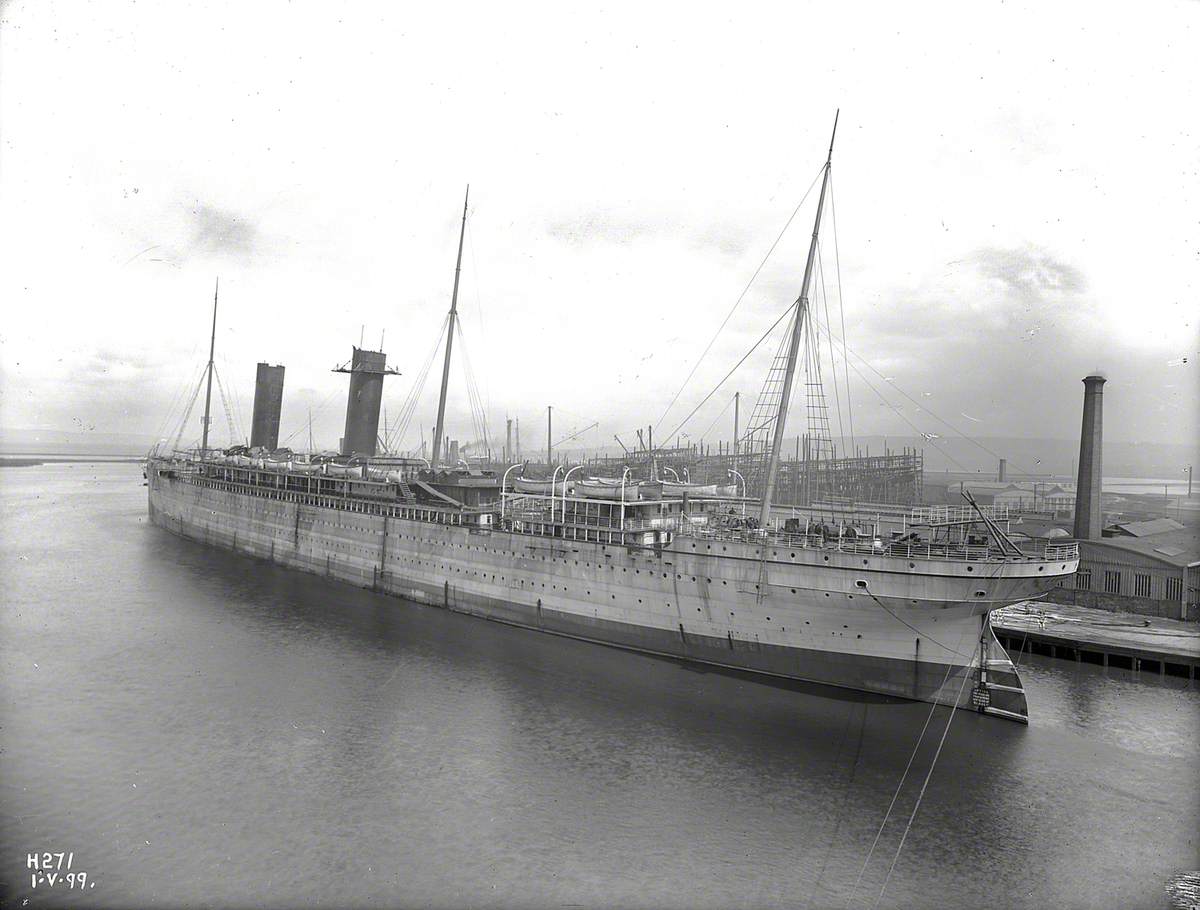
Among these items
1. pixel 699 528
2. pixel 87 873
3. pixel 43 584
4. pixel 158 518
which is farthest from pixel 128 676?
pixel 158 518

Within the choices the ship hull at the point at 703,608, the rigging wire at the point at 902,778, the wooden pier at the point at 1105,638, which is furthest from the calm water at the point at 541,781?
the ship hull at the point at 703,608

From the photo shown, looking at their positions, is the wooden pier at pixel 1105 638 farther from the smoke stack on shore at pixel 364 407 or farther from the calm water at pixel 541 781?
the smoke stack on shore at pixel 364 407

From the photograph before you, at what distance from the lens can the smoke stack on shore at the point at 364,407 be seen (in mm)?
49094

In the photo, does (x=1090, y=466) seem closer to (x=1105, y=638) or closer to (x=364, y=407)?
(x=1105, y=638)

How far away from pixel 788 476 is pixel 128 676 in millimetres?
51993

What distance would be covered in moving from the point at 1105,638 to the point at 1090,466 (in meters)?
11.8

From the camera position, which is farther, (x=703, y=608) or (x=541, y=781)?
(x=703, y=608)

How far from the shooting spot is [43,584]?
1313 inches

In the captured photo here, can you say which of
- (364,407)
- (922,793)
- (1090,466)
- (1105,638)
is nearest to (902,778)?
(922,793)

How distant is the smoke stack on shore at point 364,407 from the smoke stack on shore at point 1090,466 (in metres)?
42.9

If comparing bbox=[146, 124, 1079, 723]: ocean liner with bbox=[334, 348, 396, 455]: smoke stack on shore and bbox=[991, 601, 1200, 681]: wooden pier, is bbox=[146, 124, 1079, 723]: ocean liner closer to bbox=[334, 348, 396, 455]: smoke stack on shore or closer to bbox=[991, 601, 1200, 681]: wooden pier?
bbox=[991, 601, 1200, 681]: wooden pier

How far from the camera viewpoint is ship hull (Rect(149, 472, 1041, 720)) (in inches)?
787

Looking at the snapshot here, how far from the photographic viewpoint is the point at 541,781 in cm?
1544

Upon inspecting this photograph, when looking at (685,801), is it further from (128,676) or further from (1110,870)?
(128,676)
